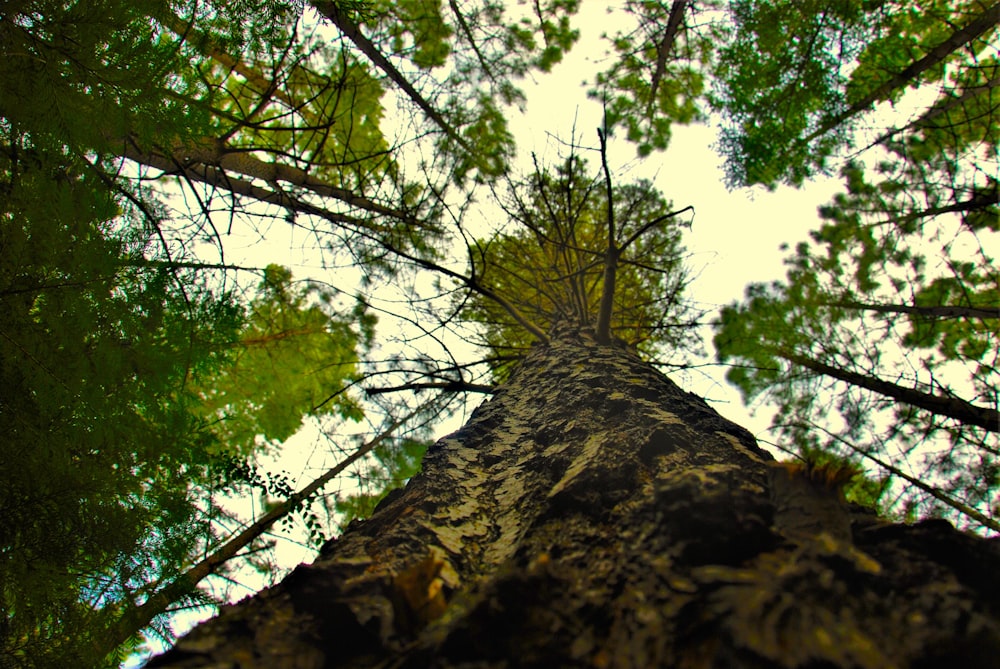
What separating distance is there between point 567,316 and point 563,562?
3331mm

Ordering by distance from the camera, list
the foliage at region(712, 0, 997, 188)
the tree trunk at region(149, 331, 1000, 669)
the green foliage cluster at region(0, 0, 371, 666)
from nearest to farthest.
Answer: the tree trunk at region(149, 331, 1000, 669) → the green foliage cluster at region(0, 0, 371, 666) → the foliage at region(712, 0, 997, 188)

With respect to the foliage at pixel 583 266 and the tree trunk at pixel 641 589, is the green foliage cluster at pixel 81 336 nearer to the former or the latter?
the tree trunk at pixel 641 589

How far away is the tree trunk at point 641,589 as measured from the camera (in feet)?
1.83

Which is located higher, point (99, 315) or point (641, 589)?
point (99, 315)

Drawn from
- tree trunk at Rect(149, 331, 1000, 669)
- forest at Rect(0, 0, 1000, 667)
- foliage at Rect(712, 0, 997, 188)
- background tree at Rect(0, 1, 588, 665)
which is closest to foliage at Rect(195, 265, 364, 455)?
forest at Rect(0, 0, 1000, 667)

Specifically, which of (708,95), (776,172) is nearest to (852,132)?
(776,172)

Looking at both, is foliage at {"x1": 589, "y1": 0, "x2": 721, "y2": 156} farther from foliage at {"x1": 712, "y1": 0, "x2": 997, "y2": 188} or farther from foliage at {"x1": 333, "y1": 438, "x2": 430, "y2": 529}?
foliage at {"x1": 333, "y1": 438, "x2": 430, "y2": 529}

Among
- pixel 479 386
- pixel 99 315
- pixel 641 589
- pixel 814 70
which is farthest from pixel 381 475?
pixel 814 70

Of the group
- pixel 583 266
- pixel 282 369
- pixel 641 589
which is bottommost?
pixel 641 589

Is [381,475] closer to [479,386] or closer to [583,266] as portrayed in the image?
[479,386]

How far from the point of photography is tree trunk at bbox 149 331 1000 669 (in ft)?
1.83

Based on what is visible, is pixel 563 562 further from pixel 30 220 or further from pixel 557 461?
pixel 30 220

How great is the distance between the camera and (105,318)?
6.56 ft

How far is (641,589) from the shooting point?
2.34 ft
